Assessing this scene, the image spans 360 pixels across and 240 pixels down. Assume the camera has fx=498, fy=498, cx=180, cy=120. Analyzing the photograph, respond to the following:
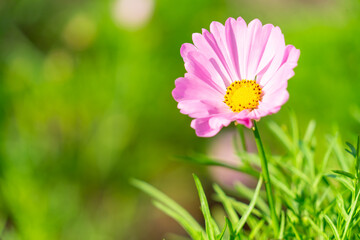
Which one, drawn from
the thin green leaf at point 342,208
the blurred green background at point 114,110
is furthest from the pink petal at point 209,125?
the blurred green background at point 114,110

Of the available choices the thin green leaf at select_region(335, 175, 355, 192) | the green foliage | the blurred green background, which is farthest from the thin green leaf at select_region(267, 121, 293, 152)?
the blurred green background

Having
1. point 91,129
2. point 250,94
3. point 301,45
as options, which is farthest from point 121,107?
point 250,94

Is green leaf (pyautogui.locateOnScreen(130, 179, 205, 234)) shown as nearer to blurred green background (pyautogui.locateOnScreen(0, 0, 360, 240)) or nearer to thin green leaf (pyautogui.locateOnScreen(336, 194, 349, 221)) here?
thin green leaf (pyautogui.locateOnScreen(336, 194, 349, 221))

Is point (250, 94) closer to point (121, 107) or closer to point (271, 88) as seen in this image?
point (271, 88)

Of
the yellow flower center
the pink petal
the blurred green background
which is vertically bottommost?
the blurred green background

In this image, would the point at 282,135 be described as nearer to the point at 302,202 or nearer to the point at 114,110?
the point at 302,202

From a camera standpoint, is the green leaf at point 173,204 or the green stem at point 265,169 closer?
the green stem at point 265,169

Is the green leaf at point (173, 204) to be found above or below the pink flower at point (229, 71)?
below

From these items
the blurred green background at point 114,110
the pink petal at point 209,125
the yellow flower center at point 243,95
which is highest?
the yellow flower center at point 243,95

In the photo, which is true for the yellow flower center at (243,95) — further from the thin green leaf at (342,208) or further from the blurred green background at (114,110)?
the blurred green background at (114,110)
